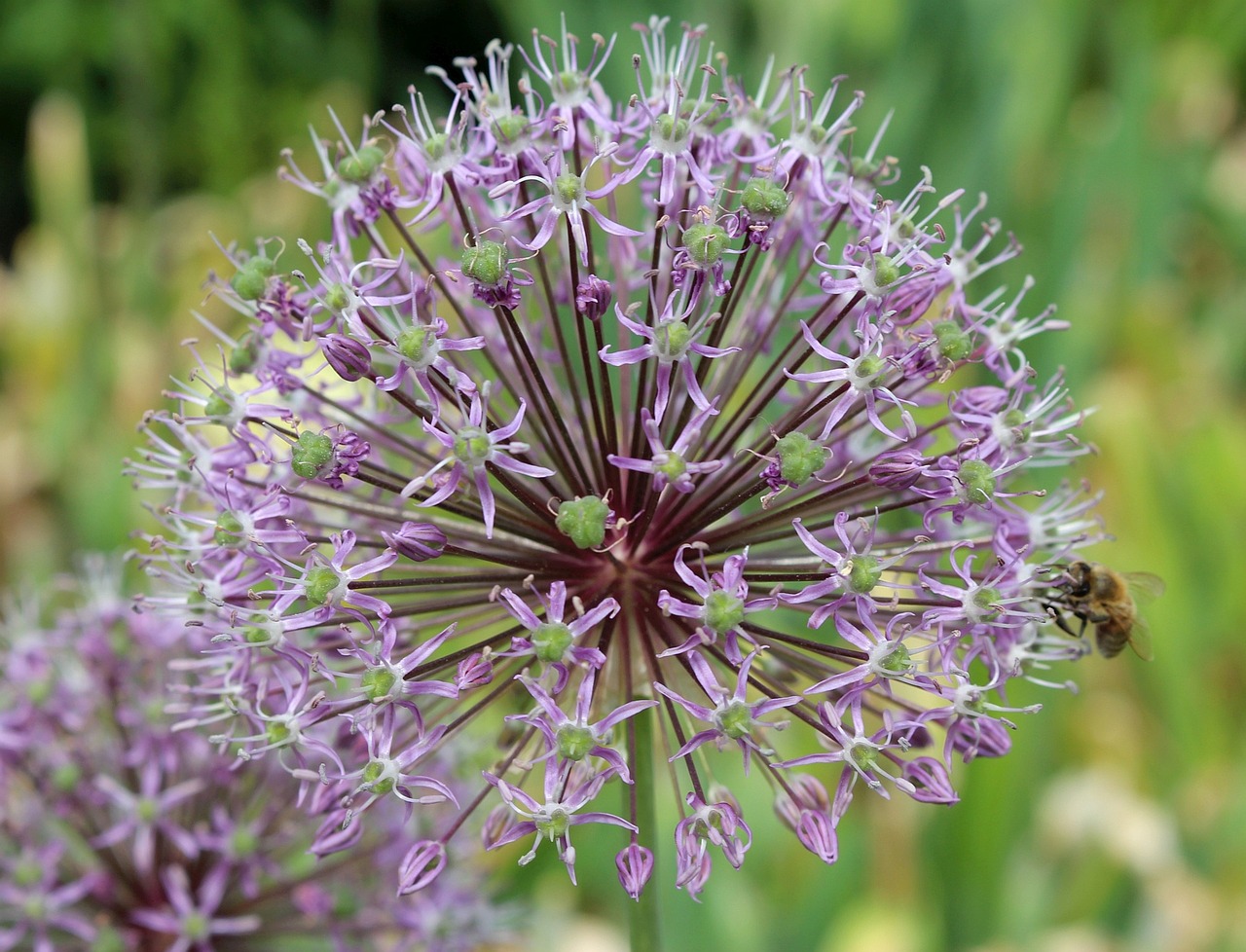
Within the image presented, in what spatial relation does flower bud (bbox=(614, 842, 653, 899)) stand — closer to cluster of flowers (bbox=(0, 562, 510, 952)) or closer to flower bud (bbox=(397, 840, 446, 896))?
flower bud (bbox=(397, 840, 446, 896))

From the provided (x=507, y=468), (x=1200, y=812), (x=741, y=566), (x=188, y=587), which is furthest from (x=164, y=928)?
(x=1200, y=812)

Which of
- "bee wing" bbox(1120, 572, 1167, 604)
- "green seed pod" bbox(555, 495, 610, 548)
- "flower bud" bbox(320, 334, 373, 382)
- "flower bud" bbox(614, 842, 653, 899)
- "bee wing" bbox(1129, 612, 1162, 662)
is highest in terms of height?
"bee wing" bbox(1120, 572, 1167, 604)

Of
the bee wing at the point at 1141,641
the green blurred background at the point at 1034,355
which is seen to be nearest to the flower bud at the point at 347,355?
the bee wing at the point at 1141,641

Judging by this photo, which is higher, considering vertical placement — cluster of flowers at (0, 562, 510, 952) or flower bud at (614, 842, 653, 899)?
flower bud at (614, 842, 653, 899)

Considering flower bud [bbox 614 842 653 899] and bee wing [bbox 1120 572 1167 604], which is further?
bee wing [bbox 1120 572 1167 604]

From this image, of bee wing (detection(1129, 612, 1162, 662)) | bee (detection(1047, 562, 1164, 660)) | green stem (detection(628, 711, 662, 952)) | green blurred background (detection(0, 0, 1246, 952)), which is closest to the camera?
green stem (detection(628, 711, 662, 952))

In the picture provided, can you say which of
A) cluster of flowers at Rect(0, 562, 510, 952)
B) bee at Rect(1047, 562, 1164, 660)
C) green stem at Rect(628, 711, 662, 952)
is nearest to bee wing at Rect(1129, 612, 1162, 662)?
bee at Rect(1047, 562, 1164, 660)

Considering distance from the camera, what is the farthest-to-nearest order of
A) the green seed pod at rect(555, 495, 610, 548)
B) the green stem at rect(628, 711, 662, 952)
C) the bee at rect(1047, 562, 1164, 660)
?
the bee at rect(1047, 562, 1164, 660)
the green stem at rect(628, 711, 662, 952)
the green seed pod at rect(555, 495, 610, 548)
